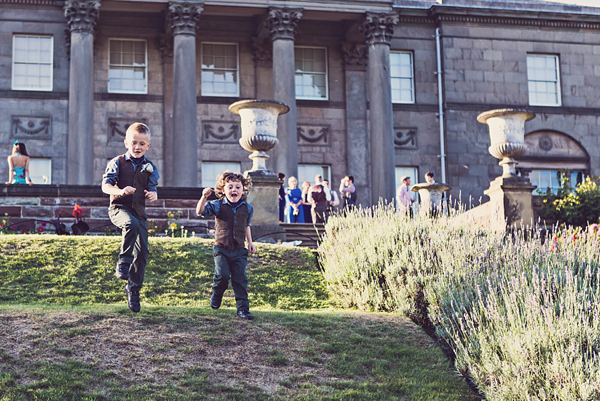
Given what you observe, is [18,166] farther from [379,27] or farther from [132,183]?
[379,27]

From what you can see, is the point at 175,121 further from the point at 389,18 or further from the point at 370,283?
the point at 370,283

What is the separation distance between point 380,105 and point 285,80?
3.08m

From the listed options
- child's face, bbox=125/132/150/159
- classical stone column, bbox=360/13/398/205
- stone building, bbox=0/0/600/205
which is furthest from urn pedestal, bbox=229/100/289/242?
classical stone column, bbox=360/13/398/205

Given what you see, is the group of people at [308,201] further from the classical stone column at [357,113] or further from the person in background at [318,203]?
the classical stone column at [357,113]

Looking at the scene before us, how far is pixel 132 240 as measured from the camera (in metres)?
9.89

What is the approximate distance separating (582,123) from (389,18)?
8.95m

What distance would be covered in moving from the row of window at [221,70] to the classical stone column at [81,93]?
2.98 m

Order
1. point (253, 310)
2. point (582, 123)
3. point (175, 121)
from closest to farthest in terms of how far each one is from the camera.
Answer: point (253, 310)
point (175, 121)
point (582, 123)

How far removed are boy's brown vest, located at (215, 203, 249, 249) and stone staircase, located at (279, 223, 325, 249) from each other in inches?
311

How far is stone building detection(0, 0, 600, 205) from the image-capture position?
29203 millimetres

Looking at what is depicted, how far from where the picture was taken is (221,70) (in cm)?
3262

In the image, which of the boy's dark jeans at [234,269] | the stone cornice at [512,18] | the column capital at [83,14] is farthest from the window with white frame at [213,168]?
the boy's dark jeans at [234,269]

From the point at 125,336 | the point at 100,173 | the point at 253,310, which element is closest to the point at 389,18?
the point at 100,173

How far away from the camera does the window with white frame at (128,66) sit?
1256 inches
